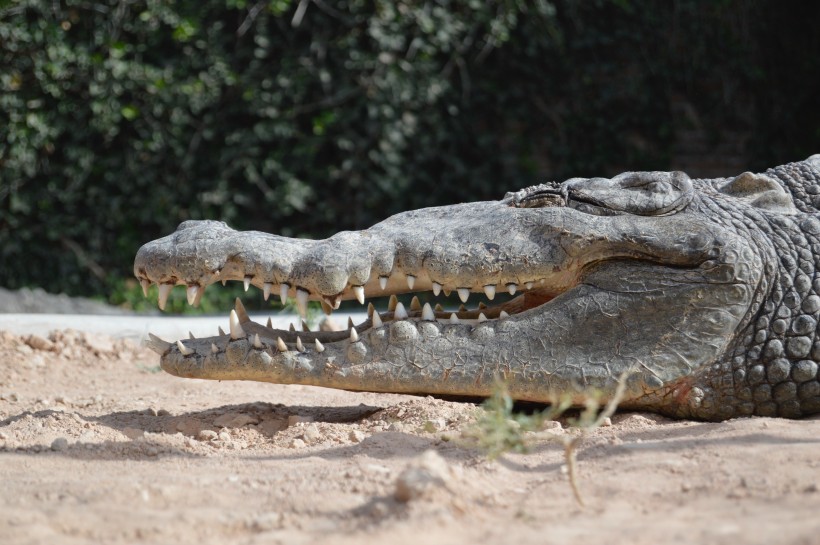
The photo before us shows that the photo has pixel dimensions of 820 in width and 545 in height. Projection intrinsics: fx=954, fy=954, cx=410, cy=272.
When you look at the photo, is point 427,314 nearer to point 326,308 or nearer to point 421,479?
point 326,308

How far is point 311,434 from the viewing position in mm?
3498

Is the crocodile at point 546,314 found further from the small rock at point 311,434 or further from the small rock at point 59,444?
the small rock at point 59,444

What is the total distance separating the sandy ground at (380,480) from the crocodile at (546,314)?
0.21 metres

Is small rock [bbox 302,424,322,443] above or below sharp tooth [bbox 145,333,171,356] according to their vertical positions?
below

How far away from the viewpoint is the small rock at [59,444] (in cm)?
324

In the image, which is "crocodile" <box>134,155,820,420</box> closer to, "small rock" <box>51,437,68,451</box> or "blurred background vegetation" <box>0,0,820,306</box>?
"small rock" <box>51,437,68,451</box>

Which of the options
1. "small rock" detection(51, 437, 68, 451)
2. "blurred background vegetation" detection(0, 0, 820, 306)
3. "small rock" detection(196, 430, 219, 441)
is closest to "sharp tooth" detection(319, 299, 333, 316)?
"small rock" detection(196, 430, 219, 441)

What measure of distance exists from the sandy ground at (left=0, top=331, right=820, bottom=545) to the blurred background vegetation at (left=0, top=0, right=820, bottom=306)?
226 inches

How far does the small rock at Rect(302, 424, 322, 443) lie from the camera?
3455 mm

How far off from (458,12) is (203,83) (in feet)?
9.39

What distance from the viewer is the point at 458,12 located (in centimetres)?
1032

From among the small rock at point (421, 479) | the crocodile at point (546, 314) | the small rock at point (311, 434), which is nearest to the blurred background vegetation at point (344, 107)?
the crocodile at point (546, 314)

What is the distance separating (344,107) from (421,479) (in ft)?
26.3

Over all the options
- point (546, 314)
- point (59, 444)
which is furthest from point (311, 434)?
point (546, 314)
